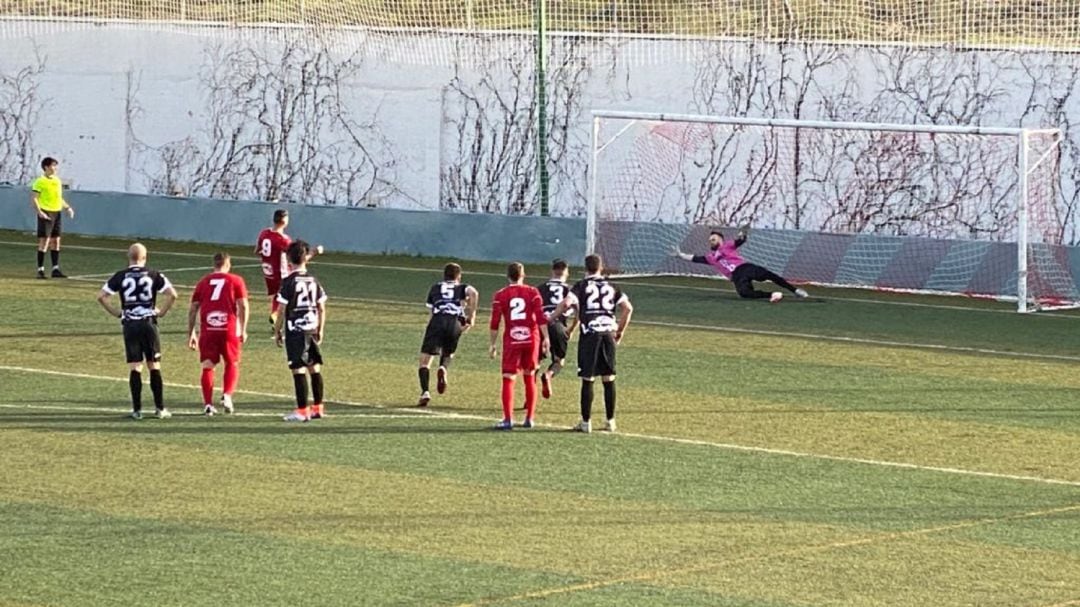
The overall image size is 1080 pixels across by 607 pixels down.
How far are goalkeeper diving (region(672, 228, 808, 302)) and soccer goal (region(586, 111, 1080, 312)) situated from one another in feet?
7.83

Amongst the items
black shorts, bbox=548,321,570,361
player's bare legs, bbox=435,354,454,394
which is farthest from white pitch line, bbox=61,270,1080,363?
player's bare legs, bbox=435,354,454,394

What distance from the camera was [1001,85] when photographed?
31688mm

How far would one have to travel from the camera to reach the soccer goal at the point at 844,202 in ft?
97.5

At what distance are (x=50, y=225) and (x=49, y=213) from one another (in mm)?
173

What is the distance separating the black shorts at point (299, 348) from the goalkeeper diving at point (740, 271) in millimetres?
10985

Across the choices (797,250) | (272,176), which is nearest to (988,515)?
(797,250)

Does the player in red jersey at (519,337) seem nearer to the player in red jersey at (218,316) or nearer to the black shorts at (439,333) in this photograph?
the black shorts at (439,333)

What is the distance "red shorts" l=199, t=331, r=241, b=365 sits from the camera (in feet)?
59.5

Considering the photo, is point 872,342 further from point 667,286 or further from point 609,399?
point 609,399

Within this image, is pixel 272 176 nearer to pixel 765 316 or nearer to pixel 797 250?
pixel 797 250

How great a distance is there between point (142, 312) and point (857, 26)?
59.9 ft

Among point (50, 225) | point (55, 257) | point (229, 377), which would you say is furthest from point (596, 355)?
point (50, 225)

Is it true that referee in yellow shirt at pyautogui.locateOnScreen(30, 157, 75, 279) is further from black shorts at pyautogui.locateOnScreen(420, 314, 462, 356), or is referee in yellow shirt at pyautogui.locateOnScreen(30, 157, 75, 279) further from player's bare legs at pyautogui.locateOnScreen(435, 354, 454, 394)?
black shorts at pyautogui.locateOnScreen(420, 314, 462, 356)

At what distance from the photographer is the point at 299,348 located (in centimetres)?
1788
